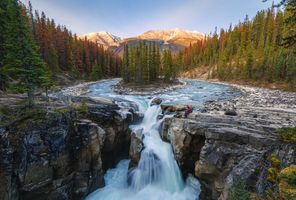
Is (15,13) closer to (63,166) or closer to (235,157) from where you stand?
(63,166)

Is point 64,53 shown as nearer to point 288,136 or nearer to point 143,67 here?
point 143,67

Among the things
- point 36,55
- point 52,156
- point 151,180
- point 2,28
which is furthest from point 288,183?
point 2,28

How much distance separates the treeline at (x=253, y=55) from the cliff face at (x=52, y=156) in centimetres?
2740

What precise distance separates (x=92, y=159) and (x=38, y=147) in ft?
12.8

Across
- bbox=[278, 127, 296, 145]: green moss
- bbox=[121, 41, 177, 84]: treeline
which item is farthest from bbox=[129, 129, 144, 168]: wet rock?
bbox=[121, 41, 177, 84]: treeline

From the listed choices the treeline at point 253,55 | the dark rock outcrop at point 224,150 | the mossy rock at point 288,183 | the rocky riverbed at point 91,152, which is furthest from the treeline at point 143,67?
the mossy rock at point 288,183

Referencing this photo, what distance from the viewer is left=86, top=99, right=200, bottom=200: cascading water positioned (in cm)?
1230

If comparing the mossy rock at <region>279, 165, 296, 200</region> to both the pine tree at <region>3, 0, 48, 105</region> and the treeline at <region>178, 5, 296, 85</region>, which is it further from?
the treeline at <region>178, 5, 296, 85</region>

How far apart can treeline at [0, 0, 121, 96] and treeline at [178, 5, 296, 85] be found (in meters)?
29.1

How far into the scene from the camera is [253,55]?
191 feet

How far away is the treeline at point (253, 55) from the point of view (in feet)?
136

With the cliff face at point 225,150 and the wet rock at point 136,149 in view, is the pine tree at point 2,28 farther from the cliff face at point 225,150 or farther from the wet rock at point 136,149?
the cliff face at point 225,150

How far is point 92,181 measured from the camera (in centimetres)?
1284

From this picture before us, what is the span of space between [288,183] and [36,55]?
16608 mm
